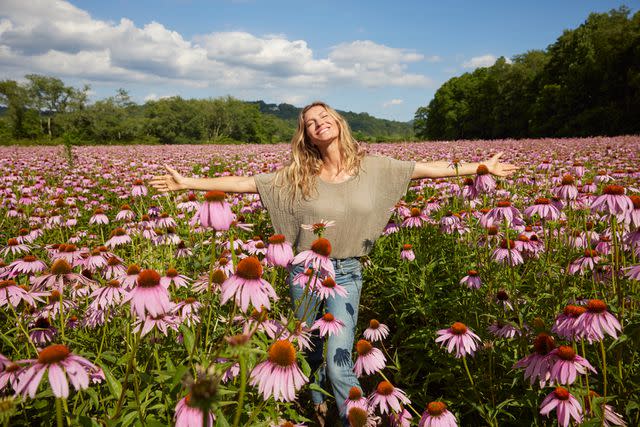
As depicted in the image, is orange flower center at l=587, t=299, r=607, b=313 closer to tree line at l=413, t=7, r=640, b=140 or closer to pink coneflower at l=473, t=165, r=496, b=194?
pink coneflower at l=473, t=165, r=496, b=194

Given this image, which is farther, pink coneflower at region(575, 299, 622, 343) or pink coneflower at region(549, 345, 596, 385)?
pink coneflower at region(575, 299, 622, 343)

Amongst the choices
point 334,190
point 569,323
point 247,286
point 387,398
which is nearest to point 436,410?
point 387,398

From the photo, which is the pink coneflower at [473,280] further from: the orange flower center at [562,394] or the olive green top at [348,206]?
the orange flower center at [562,394]

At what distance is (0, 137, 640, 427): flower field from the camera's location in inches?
50.4

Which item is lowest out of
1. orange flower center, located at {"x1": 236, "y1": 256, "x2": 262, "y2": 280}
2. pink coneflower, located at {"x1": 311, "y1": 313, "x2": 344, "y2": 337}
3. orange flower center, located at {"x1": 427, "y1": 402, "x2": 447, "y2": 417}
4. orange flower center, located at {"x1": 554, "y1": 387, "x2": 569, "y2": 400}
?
orange flower center, located at {"x1": 427, "y1": 402, "x2": 447, "y2": 417}

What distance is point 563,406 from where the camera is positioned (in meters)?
1.49

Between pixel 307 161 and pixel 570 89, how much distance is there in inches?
1536

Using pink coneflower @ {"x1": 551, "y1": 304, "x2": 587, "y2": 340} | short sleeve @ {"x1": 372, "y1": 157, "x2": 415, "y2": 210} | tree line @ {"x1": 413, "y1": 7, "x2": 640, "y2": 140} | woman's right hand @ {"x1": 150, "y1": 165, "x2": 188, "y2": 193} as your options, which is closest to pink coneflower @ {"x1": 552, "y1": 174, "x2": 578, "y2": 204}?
short sleeve @ {"x1": 372, "y1": 157, "x2": 415, "y2": 210}

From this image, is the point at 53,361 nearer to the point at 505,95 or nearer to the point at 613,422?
the point at 613,422

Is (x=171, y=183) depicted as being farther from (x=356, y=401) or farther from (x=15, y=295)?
(x=356, y=401)

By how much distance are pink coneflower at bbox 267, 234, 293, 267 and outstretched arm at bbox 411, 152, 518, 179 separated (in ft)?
4.88

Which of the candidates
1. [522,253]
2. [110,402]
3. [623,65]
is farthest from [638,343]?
[623,65]

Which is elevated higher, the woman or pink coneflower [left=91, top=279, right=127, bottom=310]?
the woman

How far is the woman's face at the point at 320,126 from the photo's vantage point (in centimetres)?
277
